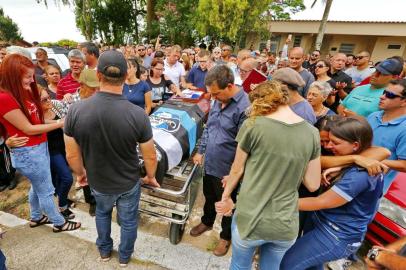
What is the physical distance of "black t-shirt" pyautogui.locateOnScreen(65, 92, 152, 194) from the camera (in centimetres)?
167

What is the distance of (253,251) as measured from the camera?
5.76ft

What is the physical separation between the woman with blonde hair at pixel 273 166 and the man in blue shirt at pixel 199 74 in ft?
10.9

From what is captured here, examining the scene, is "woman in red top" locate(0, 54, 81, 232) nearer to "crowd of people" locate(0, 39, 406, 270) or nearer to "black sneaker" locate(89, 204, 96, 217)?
"crowd of people" locate(0, 39, 406, 270)

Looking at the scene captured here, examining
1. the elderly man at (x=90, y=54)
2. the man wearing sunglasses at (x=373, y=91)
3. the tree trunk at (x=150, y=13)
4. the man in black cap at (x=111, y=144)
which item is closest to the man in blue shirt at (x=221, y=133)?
the man in black cap at (x=111, y=144)

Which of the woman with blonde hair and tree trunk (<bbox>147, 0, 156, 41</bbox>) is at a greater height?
tree trunk (<bbox>147, 0, 156, 41</bbox>)

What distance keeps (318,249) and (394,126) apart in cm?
142

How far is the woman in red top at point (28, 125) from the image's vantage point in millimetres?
1940

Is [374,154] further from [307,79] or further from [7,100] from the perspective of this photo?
[7,100]

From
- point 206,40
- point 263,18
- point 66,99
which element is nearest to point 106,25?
point 206,40

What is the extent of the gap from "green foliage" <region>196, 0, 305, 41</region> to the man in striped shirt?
1144cm

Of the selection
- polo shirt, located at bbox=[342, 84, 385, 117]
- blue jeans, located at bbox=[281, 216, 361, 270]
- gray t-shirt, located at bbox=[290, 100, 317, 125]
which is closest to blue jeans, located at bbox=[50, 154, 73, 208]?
blue jeans, located at bbox=[281, 216, 361, 270]

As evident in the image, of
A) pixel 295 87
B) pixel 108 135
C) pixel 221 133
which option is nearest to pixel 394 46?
pixel 295 87

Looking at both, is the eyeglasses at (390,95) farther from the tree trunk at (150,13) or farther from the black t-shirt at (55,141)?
the tree trunk at (150,13)

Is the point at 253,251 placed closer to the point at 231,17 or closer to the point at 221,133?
the point at 221,133
